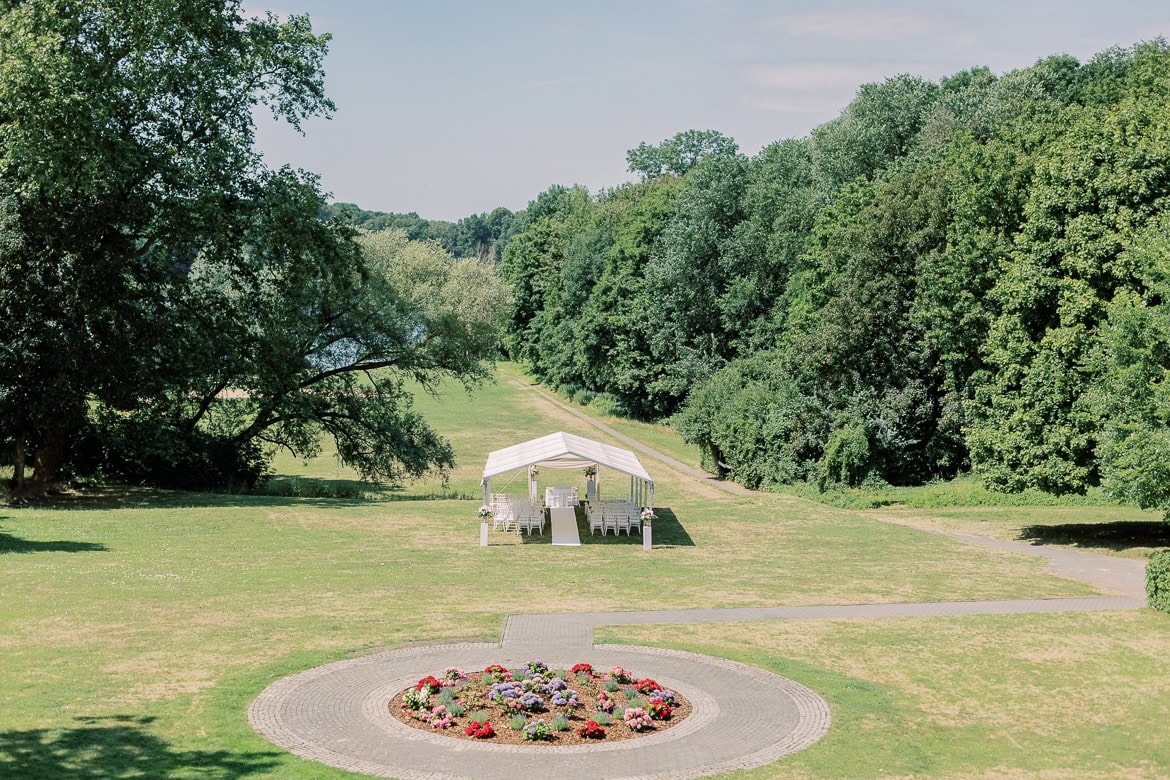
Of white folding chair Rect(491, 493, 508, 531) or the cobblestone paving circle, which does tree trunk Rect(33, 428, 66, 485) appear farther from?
the cobblestone paving circle

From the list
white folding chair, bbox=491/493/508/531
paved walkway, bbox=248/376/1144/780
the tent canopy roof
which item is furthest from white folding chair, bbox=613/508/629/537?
paved walkway, bbox=248/376/1144/780

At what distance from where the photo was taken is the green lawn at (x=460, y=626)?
39.7 feet

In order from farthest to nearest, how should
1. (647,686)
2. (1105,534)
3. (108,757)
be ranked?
(1105,534) < (647,686) < (108,757)

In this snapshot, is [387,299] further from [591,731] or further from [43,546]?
[591,731]

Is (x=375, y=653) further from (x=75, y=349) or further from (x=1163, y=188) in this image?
(x=1163, y=188)

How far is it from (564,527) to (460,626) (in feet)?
34.2

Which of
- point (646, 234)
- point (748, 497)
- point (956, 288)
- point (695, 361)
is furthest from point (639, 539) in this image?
point (646, 234)

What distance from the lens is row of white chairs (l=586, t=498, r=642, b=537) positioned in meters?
28.3

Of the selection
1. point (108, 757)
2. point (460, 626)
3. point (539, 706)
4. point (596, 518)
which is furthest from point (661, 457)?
point (108, 757)

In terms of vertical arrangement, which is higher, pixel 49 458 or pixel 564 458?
pixel 564 458

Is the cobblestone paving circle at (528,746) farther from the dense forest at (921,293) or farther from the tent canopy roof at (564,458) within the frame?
the dense forest at (921,293)

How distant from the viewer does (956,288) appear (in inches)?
1283

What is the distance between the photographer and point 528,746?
1218cm

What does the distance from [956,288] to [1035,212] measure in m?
5.30
